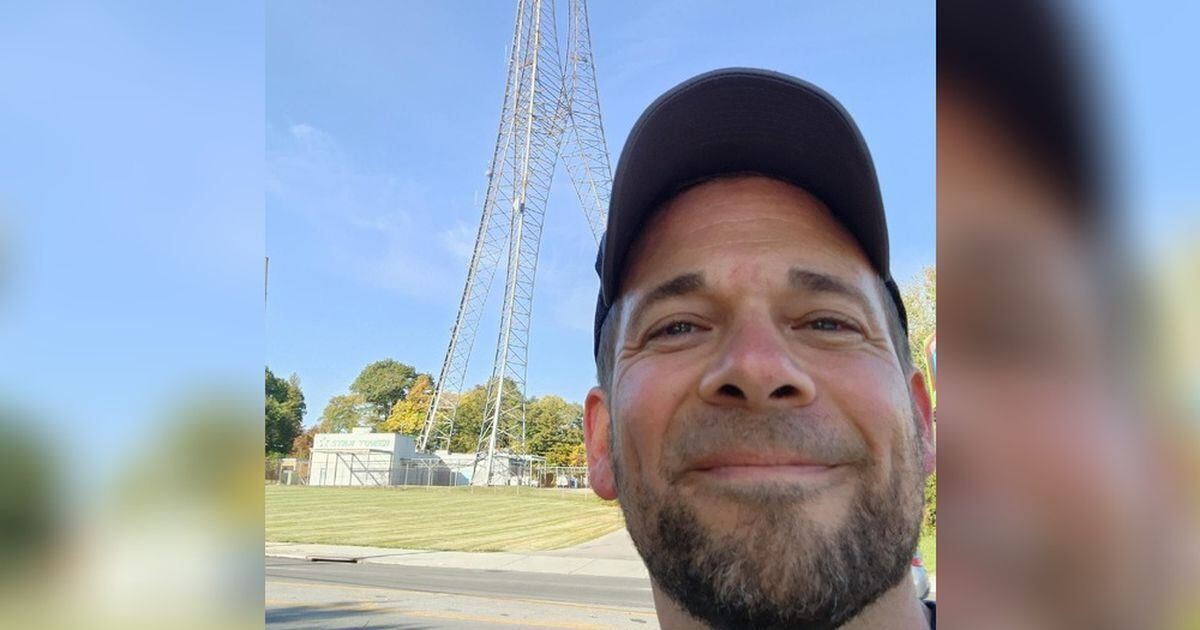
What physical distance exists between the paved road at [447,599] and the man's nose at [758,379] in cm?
369

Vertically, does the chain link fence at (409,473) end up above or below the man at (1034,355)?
below

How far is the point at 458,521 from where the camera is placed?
824cm

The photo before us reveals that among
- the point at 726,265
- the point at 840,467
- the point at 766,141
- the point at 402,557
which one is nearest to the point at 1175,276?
the point at 840,467

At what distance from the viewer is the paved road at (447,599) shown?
4.66 metres

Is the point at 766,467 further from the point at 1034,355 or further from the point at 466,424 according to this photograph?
the point at 466,424

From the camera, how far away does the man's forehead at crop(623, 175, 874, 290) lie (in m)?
0.60

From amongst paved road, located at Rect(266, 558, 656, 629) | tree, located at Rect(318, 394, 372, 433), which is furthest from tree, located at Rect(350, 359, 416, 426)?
paved road, located at Rect(266, 558, 656, 629)

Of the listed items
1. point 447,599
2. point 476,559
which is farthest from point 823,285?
point 476,559

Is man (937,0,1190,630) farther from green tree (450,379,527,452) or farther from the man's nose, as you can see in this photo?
green tree (450,379,527,452)

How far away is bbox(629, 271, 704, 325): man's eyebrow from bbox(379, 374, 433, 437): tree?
6540 mm

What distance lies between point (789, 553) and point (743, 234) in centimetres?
27

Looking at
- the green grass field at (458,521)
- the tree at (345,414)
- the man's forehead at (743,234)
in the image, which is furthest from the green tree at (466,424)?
the man's forehead at (743,234)

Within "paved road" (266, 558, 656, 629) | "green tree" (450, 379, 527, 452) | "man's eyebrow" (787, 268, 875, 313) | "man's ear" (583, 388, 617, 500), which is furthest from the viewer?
"green tree" (450, 379, 527, 452)

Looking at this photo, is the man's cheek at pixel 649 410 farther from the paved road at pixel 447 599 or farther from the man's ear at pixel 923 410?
the paved road at pixel 447 599
